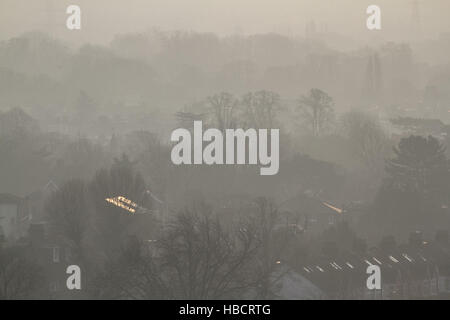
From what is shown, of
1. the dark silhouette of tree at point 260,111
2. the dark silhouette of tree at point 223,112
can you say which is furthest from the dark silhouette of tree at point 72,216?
the dark silhouette of tree at point 260,111

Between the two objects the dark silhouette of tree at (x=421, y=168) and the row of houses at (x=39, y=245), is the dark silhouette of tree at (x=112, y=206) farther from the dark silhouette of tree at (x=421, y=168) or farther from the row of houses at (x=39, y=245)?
the dark silhouette of tree at (x=421, y=168)

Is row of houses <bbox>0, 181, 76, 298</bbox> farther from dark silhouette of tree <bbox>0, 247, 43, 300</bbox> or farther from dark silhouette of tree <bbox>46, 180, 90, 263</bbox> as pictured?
dark silhouette of tree <bbox>0, 247, 43, 300</bbox>

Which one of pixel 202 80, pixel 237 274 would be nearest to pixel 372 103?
pixel 202 80

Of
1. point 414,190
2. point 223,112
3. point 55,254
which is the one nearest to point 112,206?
point 55,254

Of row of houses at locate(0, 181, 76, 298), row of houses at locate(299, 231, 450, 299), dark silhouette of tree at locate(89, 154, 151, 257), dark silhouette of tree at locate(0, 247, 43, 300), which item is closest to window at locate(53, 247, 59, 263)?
row of houses at locate(0, 181, 76, 298)

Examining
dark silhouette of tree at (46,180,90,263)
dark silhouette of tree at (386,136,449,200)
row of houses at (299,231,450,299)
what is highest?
dark silhouette of tree at (386,136,449,200)

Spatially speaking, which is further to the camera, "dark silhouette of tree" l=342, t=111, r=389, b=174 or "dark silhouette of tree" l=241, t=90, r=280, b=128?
"dark silhouette of tree" l=241, t=90, r=280, b=128

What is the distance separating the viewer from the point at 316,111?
3503 centimetres

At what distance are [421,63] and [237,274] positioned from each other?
34745mm

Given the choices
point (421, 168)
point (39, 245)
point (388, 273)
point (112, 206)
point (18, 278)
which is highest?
point (421, 168)

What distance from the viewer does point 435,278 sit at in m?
16.2

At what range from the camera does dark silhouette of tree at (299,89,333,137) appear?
34000 millimetres

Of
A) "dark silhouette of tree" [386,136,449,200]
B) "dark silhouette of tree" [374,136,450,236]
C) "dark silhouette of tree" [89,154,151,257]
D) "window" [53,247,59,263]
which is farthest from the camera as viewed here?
"dark silhouette of tree" [386,136,449,200]

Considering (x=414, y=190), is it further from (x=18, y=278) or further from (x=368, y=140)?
(x=18, y=278)
